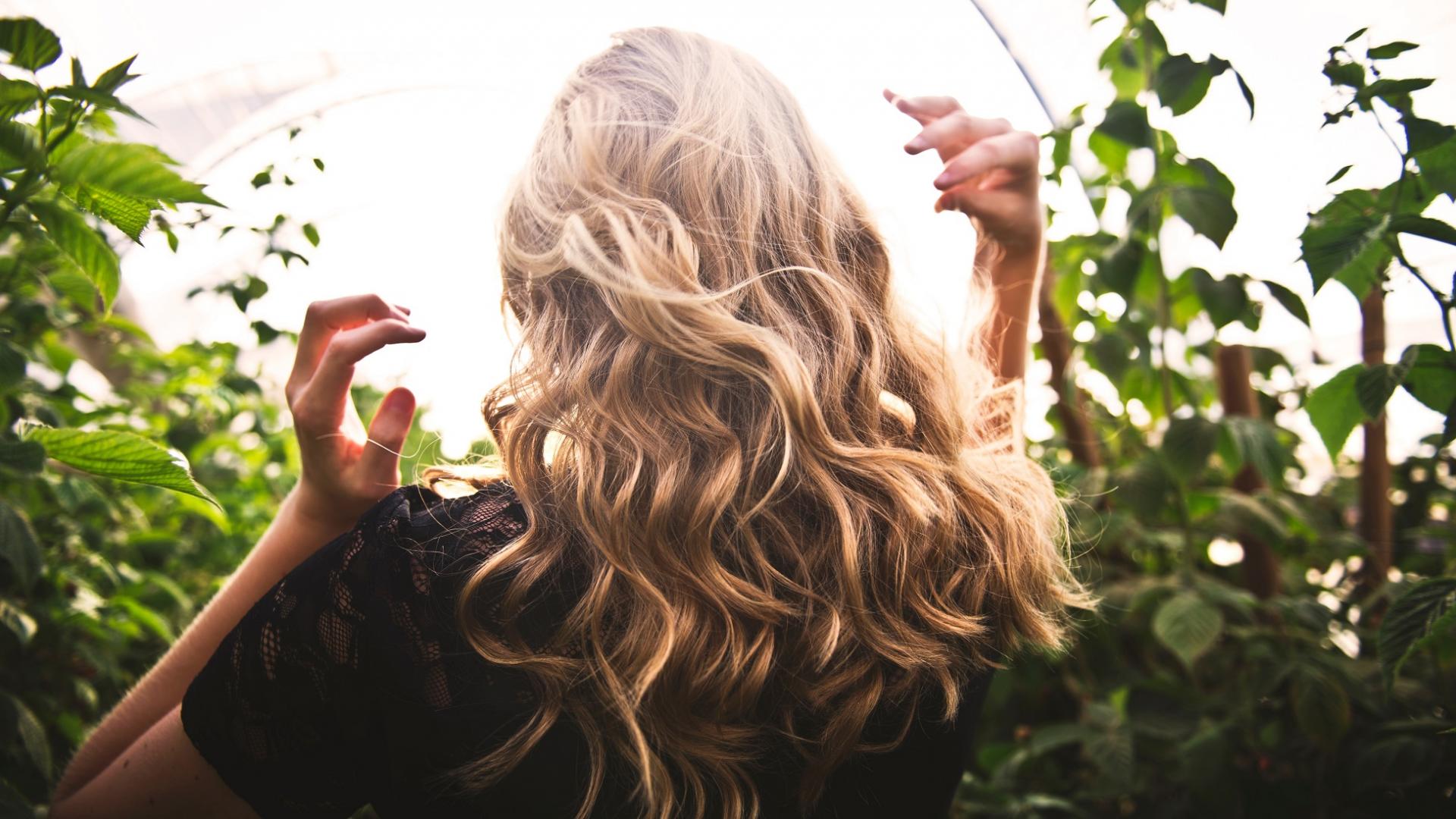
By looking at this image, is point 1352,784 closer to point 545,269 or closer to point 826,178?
point 826,178

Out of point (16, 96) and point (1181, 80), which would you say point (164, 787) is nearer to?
point (16, 96)

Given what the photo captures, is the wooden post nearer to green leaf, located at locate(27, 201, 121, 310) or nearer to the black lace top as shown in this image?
the black lace top

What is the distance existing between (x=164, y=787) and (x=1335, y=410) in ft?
4.48

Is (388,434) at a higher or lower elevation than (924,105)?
lower

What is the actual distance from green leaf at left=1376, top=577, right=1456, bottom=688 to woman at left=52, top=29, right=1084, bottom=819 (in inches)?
13.1

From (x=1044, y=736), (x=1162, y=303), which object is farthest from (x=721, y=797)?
(x=1162, y=303)

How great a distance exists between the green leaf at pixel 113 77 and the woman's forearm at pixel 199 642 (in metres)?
0.44

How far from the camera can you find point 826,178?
1052 millimetres

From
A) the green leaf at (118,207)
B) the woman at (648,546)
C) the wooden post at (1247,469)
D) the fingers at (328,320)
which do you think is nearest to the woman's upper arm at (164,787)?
the woman at (648,546)

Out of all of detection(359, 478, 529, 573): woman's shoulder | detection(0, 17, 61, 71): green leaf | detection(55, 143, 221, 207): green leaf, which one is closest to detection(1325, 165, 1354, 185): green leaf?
detection(359, 478, 529, 573): woman's shoulder

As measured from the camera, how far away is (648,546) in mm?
841

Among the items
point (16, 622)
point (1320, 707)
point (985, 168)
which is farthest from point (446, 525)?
point (1320, 707)

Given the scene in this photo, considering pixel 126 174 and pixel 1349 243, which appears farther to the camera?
pixel 1349 243

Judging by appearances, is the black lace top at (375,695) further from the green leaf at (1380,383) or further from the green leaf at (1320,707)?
the green leaf at (1320,707)
